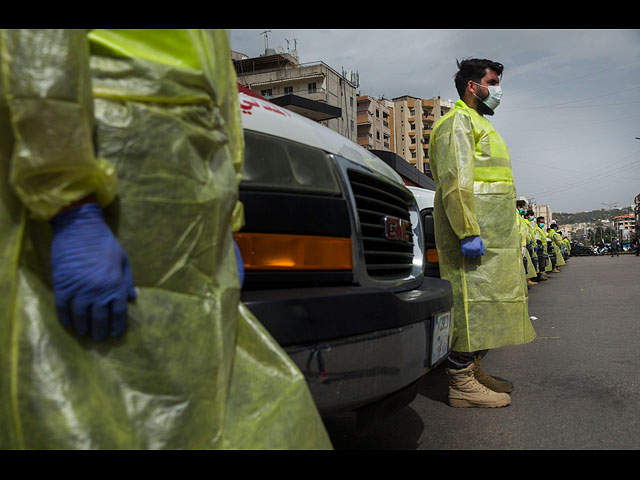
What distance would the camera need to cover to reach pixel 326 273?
6.52ft

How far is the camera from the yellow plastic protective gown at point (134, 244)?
3.51 ft

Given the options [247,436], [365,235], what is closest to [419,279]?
[365,235]

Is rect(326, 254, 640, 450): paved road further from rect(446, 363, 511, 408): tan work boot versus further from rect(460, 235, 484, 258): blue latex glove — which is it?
rect(460, 235, 484, 258): blue latex glove

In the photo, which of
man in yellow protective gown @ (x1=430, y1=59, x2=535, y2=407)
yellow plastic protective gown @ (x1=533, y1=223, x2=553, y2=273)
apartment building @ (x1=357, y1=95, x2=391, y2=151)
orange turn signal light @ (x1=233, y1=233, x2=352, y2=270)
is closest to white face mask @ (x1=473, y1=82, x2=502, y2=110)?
man in yellow protective gown @ (x1=430, y1=59, x2=535, y2=407)

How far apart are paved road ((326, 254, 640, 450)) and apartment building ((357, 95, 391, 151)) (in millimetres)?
67005

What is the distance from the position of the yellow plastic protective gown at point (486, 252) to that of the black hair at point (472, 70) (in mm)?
366

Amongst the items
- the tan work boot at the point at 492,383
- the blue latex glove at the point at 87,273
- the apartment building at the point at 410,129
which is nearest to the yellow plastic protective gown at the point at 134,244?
the blue latex glove at the point at 87,273

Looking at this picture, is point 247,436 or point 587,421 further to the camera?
point 587,421

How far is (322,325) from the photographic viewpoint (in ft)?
5.74

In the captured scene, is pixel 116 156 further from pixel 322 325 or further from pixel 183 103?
pixel 322 325

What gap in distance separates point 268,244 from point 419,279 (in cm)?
112

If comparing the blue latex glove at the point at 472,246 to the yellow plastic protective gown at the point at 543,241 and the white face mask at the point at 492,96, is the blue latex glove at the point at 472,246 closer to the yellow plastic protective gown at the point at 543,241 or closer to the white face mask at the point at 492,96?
the white face mask at the point at 492,96
